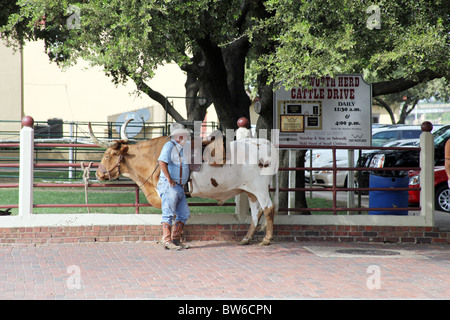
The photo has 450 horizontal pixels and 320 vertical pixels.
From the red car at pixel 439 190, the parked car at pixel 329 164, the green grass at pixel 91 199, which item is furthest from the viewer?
the parked car at pixel 329 164

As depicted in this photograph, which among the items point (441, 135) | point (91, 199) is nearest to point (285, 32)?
point (441, 135)

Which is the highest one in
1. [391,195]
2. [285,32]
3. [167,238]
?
[285,32]

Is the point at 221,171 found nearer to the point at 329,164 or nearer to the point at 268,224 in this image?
the point at 268,224

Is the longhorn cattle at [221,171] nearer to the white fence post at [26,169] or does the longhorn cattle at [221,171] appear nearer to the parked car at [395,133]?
the white fence post at [26,169]

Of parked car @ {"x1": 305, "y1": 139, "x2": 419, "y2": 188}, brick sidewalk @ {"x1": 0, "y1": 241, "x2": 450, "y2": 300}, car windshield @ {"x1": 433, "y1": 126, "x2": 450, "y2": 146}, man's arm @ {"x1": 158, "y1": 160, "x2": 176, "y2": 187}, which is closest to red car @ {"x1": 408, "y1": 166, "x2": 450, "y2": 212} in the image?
car windshield @ {"x1": 433, "y1": 126, "x2": 450, "y2": 146}

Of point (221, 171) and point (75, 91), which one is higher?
point (75, 91)

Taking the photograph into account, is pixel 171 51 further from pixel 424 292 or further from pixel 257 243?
pixel 424 292

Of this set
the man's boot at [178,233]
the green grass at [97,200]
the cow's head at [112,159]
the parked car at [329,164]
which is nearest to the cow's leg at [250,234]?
the man's boot at [178,233]

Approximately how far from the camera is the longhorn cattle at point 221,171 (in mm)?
9695

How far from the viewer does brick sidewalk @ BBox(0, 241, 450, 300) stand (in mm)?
6863

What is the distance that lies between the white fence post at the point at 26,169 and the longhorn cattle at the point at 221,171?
1131 millimetres

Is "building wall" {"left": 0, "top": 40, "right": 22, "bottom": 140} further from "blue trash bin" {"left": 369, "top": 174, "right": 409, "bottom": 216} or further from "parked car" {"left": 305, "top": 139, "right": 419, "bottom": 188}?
"blue trash bin" {"left": 369, "top": 174, "right": 409, "bottom": 216}

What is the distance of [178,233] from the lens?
9.68 metres

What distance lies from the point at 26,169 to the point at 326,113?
549cm
